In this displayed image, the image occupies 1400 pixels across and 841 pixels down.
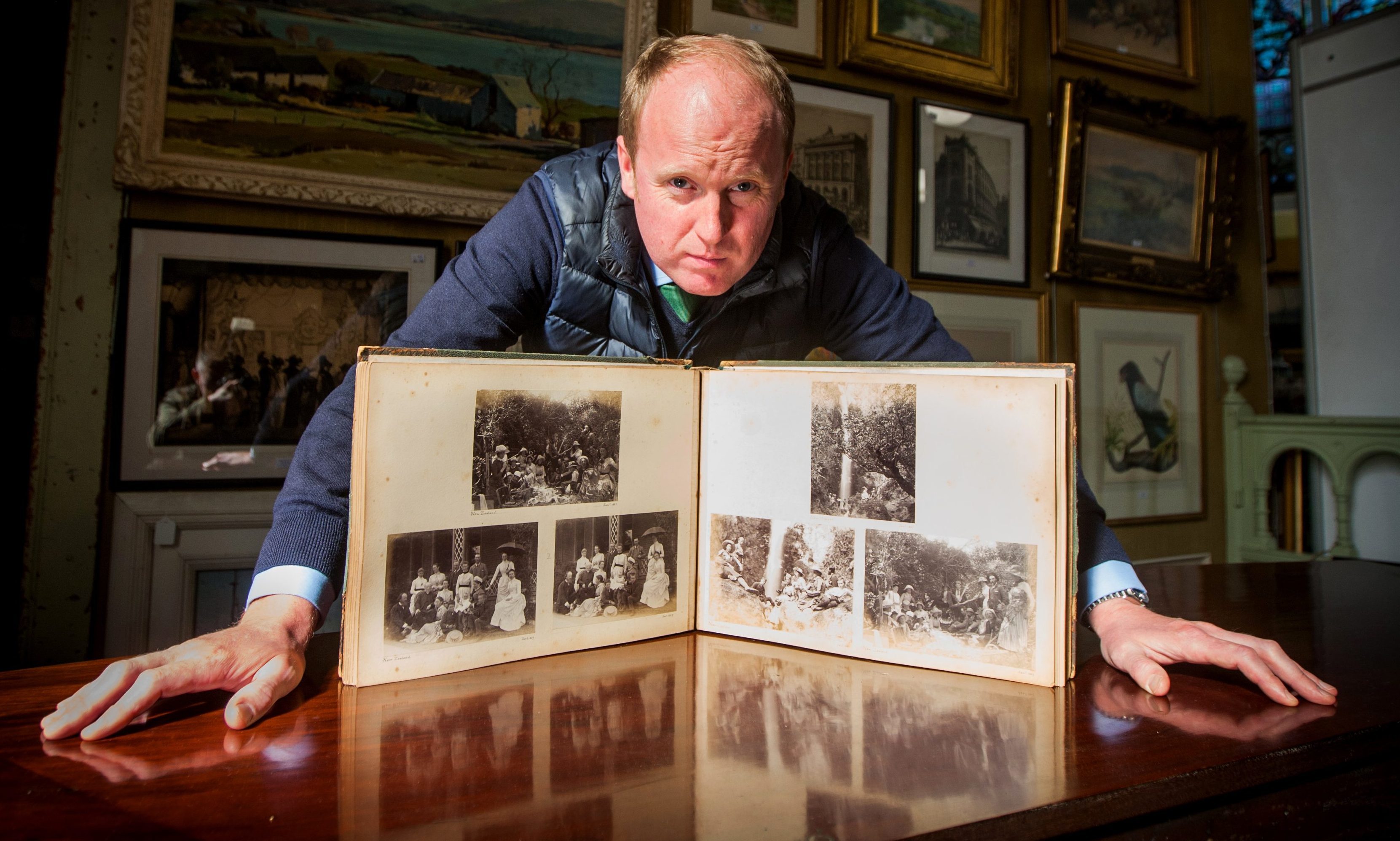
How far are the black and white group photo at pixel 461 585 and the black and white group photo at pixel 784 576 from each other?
6.6 inches

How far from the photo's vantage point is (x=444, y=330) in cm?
83

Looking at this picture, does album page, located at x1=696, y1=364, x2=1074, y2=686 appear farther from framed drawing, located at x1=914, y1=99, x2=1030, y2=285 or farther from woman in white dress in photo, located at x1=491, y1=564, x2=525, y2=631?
framed drawing, located at x1=914, y1=99, x2=1030, y2=285

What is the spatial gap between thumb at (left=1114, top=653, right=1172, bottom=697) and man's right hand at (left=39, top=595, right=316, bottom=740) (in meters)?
0.61

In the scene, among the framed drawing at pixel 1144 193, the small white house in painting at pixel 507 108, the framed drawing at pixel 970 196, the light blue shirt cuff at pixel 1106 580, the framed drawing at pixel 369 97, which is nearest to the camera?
the light blue shirt cuff at pixel 1106 580

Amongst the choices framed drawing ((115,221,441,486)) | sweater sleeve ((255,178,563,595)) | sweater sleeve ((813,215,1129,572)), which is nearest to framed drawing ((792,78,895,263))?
framed drawing ((115,221,441,486))

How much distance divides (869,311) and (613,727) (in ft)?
2.06

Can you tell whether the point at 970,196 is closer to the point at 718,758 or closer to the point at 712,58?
the point at 712,58

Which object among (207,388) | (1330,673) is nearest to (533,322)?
(1330,673)

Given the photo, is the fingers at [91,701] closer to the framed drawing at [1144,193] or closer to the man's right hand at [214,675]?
the man's right hand at [214,675]

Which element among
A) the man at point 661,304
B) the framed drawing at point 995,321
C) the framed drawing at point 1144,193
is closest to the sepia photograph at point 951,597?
the man at point 661,304

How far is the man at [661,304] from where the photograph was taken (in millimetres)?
577

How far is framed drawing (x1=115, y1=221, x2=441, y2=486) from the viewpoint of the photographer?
157 cm

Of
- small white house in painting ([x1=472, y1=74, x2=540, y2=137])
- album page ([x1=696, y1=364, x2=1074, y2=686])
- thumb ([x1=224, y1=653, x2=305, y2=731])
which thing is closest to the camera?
thumb ([x1=224, y1=653, x2=305, y2=731])

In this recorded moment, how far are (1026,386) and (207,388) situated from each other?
160 centimetres
